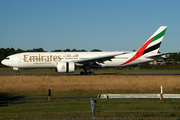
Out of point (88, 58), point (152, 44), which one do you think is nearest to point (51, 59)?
point (88, 58)

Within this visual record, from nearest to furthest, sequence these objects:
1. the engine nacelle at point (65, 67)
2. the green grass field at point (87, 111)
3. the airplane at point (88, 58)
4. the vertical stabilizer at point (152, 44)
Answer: the green grass field at point (87, 111) < the engine nacelle at point (65, 67) < the airplane at point (88, 58) < the vertical stabilizer at point (152, 44)

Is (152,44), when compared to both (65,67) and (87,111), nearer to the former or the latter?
(65,67)

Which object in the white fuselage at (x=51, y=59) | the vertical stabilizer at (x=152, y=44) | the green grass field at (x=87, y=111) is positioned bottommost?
the green grass field at (x=87, y=111)

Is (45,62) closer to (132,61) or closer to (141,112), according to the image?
(132,61)

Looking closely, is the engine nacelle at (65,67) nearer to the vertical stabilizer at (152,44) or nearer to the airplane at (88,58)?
the airplane at (88,58)

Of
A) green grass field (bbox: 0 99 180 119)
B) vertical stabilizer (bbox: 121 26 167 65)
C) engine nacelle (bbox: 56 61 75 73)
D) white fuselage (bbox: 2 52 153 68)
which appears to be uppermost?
vertical stabilizer (bbox: 121 26 167 65)

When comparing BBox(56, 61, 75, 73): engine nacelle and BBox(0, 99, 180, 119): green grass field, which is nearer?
BBox(0, 99, 180, 119): green grass field

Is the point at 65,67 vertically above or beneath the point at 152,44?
beneath

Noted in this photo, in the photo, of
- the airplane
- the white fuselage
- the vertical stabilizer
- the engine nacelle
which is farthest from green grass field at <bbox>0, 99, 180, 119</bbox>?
the vertical stabilizer

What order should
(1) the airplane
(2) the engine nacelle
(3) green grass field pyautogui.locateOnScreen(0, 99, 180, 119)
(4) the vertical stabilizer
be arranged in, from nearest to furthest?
(3) green grass field pyautogui.locateOnScreen(0, 99, 180, 119) → (2) the engine nacelle → (1) the airplane → (4) the vertical stabilizer

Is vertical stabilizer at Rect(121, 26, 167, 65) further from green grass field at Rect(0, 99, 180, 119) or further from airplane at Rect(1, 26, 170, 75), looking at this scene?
green grass field at Rect(0, 99, 180, 119)

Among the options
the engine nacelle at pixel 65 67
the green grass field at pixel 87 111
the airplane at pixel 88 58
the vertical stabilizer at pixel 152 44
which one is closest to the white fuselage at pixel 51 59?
the airplane at pixel 88 58

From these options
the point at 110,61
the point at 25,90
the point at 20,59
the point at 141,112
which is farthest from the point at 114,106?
the point at 20,59

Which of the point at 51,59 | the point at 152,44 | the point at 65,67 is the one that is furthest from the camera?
the point at 152,44
